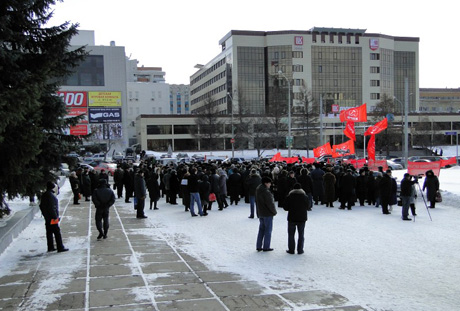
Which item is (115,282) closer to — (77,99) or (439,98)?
(77,99)

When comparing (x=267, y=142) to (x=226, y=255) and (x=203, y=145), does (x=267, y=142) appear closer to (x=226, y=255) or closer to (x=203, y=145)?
(x=203, y=145)

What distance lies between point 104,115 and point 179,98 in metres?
108

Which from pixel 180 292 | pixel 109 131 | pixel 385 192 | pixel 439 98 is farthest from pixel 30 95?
pixel 439 98

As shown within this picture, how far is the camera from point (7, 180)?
9359 millimetres

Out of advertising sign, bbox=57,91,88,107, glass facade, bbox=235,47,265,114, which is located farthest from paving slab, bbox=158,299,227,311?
glass facade, bbox=235,47,265,114

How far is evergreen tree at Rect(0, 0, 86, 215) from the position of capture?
321 inches

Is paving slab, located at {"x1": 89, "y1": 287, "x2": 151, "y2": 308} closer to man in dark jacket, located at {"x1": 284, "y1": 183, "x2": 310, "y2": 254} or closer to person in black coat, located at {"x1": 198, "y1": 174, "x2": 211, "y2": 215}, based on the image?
man in dark jacket, located at {"x1": 284, "y1": 183, "x2": 310, "y2": 254}

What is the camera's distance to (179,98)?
17050 centimetres

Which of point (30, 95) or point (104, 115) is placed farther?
point (104, 115)

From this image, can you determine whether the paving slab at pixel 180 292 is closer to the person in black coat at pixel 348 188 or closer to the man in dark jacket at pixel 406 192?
the man in dark jacket at pixel 406 192

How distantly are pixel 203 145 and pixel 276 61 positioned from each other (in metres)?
25.6

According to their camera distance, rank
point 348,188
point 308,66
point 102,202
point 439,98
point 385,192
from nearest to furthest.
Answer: point 102,202 < point 385,192 < point 348,188 < point 308,66 < point 439,98

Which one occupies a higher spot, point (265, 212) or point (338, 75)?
point (338, 75)

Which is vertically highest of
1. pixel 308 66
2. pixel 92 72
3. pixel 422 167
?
pixel 308 66
